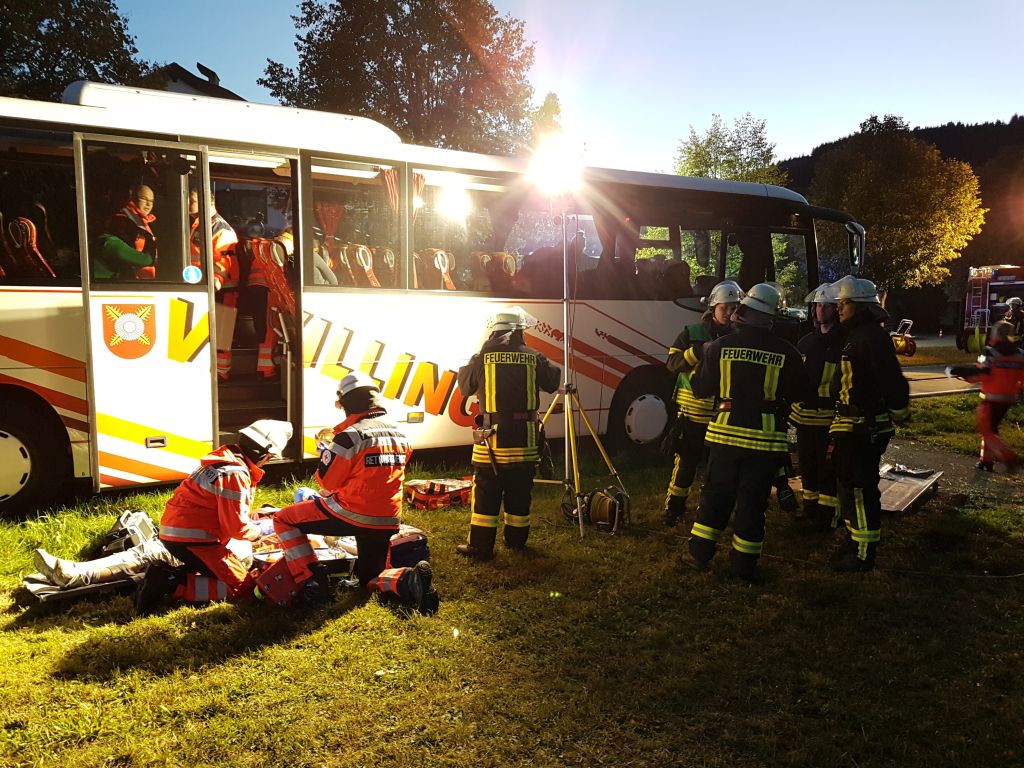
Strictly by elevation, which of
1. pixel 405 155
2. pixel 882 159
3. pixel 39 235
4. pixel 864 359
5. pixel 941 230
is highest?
pixel 882 159

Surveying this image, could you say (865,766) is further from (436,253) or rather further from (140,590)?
(436,253)

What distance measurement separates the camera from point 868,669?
3.89 metres

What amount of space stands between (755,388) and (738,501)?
0.81 metres

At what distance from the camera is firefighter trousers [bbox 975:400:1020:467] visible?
27.4 ft

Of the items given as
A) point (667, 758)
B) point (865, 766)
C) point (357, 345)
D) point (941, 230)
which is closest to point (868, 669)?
point (865, 766)

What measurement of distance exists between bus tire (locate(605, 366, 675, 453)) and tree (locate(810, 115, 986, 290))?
27.0 meters

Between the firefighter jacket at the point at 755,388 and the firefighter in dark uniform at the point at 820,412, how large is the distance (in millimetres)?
945

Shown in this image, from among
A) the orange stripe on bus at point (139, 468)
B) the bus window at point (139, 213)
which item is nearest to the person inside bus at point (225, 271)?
the bus window at point (139, 213)

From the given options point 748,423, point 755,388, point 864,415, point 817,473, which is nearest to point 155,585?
point 748,423

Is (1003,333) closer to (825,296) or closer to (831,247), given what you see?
A: (825,296)

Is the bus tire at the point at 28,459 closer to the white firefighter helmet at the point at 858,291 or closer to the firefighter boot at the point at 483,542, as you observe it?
the firefighter boot at the point at 483,542

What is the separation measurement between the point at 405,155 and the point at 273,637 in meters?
4.63

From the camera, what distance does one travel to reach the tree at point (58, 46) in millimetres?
18594

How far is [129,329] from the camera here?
571cm
